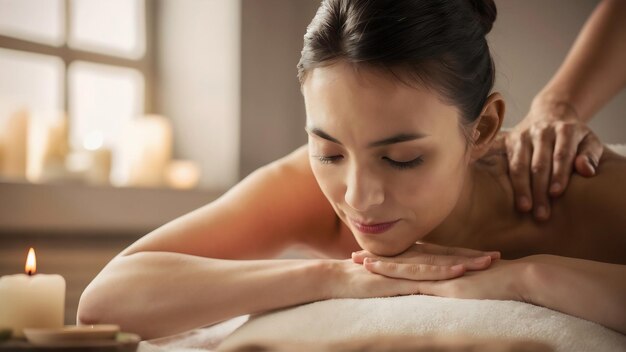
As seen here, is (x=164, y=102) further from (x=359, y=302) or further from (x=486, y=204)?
(x=359, y=302)

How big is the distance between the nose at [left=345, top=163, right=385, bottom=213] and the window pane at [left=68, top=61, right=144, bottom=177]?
2.00 meters

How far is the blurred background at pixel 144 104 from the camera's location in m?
2.47

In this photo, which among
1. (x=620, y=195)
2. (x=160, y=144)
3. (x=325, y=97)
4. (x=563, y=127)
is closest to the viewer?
(x=325, y=97)

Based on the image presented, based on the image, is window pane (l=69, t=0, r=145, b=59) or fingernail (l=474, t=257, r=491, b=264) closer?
fingernail (l=474, t=257, r=491, b=264)

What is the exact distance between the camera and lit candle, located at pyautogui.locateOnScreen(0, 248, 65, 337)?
79cm

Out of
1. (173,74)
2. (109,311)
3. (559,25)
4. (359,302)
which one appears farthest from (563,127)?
(173,74)

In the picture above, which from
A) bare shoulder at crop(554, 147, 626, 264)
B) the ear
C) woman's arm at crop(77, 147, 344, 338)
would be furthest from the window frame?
bare shoulder at crop(554, 147, 626, 264)

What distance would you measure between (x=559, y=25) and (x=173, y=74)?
1670 millimetres

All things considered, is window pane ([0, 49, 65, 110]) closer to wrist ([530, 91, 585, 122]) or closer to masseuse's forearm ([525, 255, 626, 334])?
wrist ([530, 91, 585, 122])

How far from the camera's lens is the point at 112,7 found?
307cm

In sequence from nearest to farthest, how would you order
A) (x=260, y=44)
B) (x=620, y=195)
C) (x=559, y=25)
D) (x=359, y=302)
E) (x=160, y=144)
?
(x=359, y=302) → (x=620, y=195) → (x=559, y=25) → (x=160, y=144) → (x=260, y=44)

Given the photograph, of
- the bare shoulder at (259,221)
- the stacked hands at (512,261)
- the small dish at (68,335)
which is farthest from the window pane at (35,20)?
the small dish at (68,335)

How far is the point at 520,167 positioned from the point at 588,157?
5.1 inches

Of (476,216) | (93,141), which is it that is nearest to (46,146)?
(93,141)
